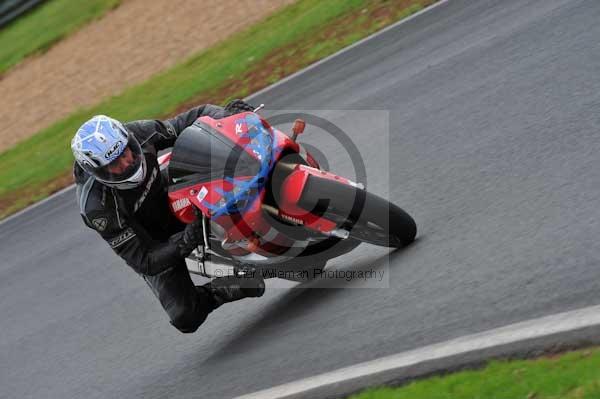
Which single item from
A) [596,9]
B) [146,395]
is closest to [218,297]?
[146,395]

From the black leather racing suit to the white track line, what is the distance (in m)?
1.17

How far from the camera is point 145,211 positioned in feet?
19.8

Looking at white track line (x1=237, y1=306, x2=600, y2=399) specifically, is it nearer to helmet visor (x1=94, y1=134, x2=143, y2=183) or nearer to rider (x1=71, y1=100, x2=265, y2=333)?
rider (x1=71, y1=100, x2=265, y2=333)

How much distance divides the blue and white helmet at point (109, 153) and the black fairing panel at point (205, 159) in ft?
0.97

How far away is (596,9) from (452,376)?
17.4 feet

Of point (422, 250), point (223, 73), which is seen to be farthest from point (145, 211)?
point (223, 73)

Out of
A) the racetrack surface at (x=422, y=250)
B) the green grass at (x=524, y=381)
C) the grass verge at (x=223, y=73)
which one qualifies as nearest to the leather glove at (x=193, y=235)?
the racetrack surface at (x=422, y=250)

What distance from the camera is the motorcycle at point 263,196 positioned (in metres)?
5.21

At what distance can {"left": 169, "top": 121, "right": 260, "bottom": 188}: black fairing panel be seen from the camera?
205 inches

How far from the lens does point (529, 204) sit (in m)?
5.52

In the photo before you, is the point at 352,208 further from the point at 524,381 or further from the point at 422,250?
the point at 524,381

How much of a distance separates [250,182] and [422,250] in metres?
1.29

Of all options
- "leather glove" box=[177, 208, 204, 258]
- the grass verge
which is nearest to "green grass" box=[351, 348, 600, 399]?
"leather glove" box=[177, 208, 204, 258]

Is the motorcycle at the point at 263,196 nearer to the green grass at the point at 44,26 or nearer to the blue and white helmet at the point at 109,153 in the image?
the blue and white helmet at the point at 109,153
